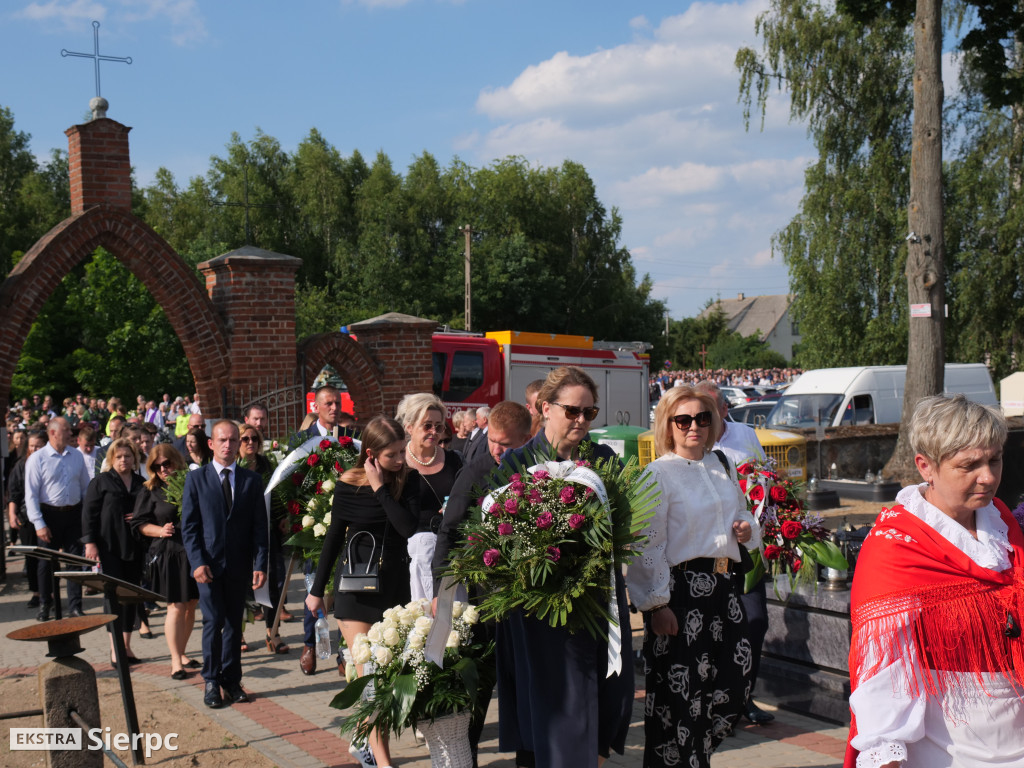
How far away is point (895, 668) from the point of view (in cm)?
263

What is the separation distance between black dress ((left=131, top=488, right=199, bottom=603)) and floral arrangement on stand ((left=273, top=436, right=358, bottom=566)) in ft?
2.64

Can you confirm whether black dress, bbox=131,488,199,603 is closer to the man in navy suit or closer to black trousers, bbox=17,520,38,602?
the man in navy suit

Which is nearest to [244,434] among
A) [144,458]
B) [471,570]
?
[144,458]

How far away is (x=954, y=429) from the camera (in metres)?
2.73

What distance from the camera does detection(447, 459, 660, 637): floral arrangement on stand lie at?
393 centimetres

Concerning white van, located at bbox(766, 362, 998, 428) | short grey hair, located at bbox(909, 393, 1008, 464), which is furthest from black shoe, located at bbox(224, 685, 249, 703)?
white van, located at bbox(766, 362, 998, 428)

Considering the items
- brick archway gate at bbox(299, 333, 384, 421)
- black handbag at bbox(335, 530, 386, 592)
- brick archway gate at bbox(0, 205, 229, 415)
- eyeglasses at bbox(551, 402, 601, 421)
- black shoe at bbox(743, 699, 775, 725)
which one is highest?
brick archway gate at bbox(0, 205, 229, 415)

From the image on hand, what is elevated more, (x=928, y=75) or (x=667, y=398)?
(x=928, y=75)

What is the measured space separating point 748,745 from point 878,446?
12620 millimetres

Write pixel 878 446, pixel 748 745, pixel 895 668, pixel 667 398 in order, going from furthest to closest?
1. pixel 878 446
2. pixel 748 745
3. pixel 667 398
4. pixel 895 668

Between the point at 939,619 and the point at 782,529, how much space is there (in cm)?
300

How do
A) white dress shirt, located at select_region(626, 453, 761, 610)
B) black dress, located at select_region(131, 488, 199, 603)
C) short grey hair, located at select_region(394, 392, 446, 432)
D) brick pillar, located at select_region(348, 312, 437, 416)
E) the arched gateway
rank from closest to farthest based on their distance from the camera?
white dress shirt, located at select_region(626, 453, 761, 610), short grey hair, located at select_region(394, 392, 446, 432), black dress, located at select_region(131, 488, 199, 603), the arched gateway, brick pillar, located at select_region(348, 312, 437, 416)

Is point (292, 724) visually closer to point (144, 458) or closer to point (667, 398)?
point (667, 398)

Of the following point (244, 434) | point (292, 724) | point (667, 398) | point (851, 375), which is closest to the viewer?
point (667, 398)
